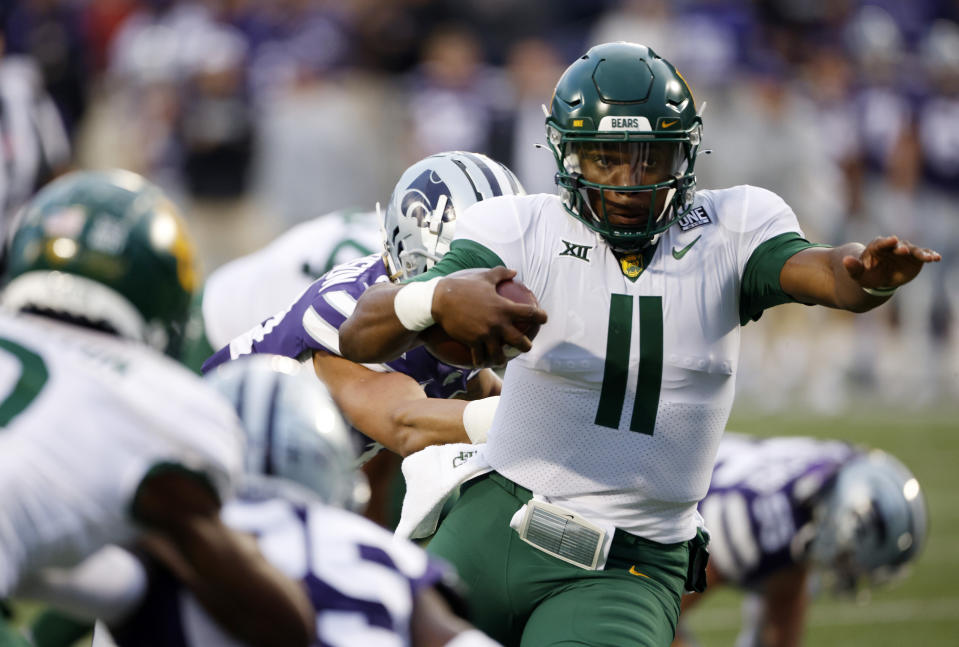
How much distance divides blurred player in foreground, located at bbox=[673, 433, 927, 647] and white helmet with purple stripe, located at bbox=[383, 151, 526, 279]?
1347 millimetres

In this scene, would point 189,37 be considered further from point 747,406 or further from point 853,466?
point 853,466

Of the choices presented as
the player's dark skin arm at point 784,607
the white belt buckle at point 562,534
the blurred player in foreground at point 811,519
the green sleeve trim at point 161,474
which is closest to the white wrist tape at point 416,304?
the white belt buckle at point 562,534

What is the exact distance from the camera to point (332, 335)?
3.61 m

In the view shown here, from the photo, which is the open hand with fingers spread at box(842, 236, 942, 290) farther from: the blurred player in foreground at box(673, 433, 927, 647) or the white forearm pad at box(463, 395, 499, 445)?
the blurred player in foreground at box(673, 433, 927, 647)

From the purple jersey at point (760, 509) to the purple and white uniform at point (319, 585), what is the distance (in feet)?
7.71

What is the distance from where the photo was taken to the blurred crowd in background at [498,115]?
11.0 m

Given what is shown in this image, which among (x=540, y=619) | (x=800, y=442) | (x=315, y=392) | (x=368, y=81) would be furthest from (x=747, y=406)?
(x=315, y=392)

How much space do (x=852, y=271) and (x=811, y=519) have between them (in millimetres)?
2001

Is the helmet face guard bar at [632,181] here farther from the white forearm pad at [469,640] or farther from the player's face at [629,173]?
the white forearm pad at [469,640]

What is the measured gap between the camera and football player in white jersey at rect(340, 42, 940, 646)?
9.57 ft

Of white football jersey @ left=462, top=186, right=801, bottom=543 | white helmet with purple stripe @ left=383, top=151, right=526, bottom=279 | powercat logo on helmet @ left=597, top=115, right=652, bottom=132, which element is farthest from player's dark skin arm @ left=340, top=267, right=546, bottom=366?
white helmet with purple stripe @ left=383, top=151, right=526, bottom=279

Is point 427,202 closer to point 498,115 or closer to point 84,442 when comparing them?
point 84,442

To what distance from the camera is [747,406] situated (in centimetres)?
1127

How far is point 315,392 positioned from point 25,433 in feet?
1.46
